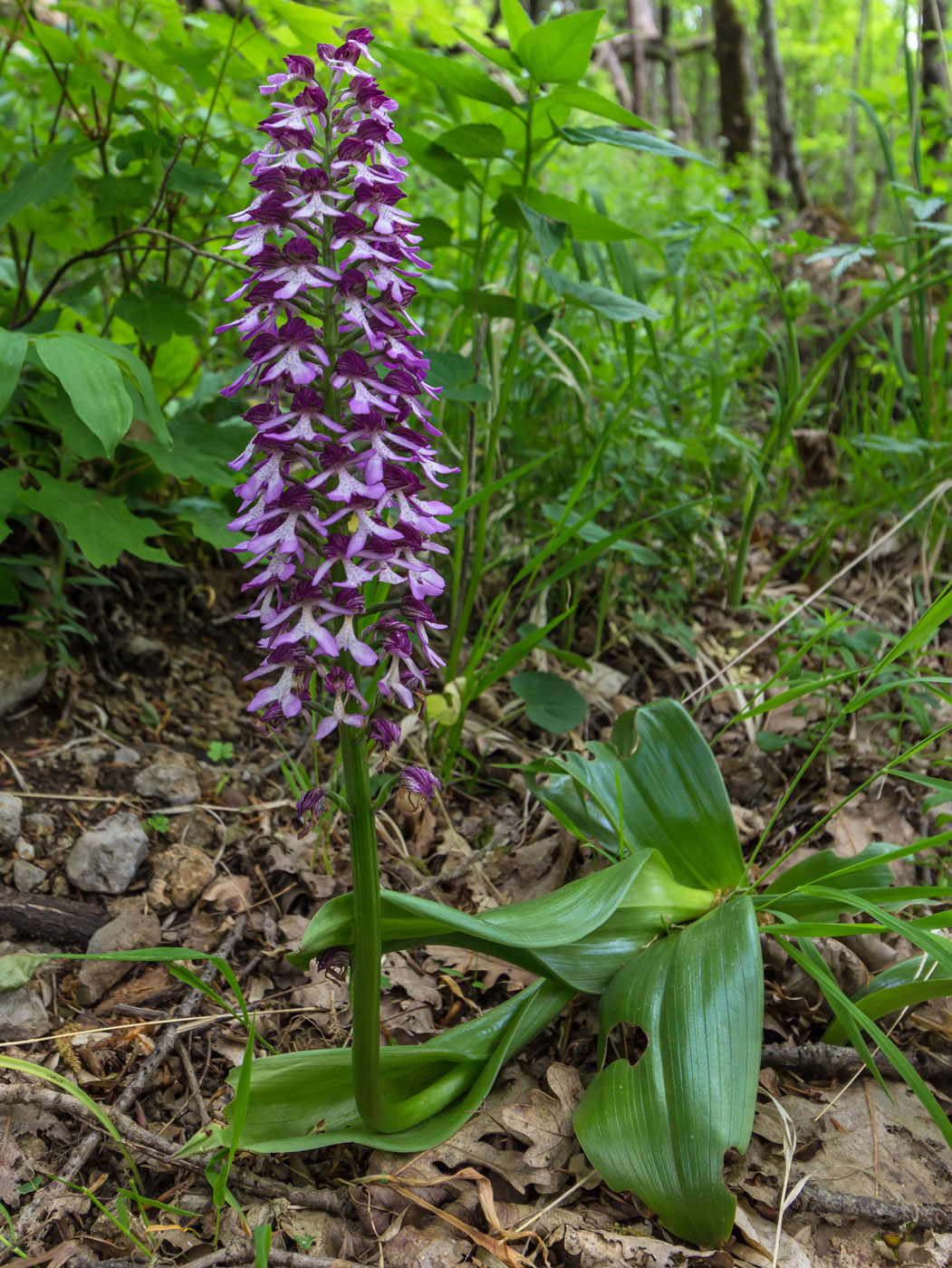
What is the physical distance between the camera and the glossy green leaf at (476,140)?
2006 mm

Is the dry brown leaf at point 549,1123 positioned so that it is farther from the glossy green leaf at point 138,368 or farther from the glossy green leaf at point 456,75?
the glossy green leaf at point 456,75

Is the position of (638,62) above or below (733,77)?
above

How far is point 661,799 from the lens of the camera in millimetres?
1812

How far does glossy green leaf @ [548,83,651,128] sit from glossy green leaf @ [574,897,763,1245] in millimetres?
1620

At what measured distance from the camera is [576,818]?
187cm

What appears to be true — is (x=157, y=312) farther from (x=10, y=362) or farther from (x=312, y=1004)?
(x=312, y=1004)

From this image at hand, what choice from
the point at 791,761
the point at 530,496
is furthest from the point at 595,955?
the point at 530,496

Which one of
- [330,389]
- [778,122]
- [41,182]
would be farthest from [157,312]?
[778,122]

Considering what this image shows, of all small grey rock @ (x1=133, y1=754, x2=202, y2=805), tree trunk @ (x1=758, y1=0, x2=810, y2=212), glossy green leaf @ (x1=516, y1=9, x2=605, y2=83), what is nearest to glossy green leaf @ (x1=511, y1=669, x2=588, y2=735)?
small grey rock @ (x1=133, y1=754, x2=202, y2=805)

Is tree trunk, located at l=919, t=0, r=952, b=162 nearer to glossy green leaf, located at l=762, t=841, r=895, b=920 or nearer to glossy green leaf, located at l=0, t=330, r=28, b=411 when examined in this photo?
glossy green leaf, located at l=762, t=841, r=895, b=920

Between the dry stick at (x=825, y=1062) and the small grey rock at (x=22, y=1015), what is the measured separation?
51.8 inches

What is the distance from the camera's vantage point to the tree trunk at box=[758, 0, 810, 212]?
6.66m

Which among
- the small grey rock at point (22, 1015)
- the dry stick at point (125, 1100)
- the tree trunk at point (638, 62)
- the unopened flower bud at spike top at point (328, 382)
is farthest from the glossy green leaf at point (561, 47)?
the tree trunk at point (638, 62)

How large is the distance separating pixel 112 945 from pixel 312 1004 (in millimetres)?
414
